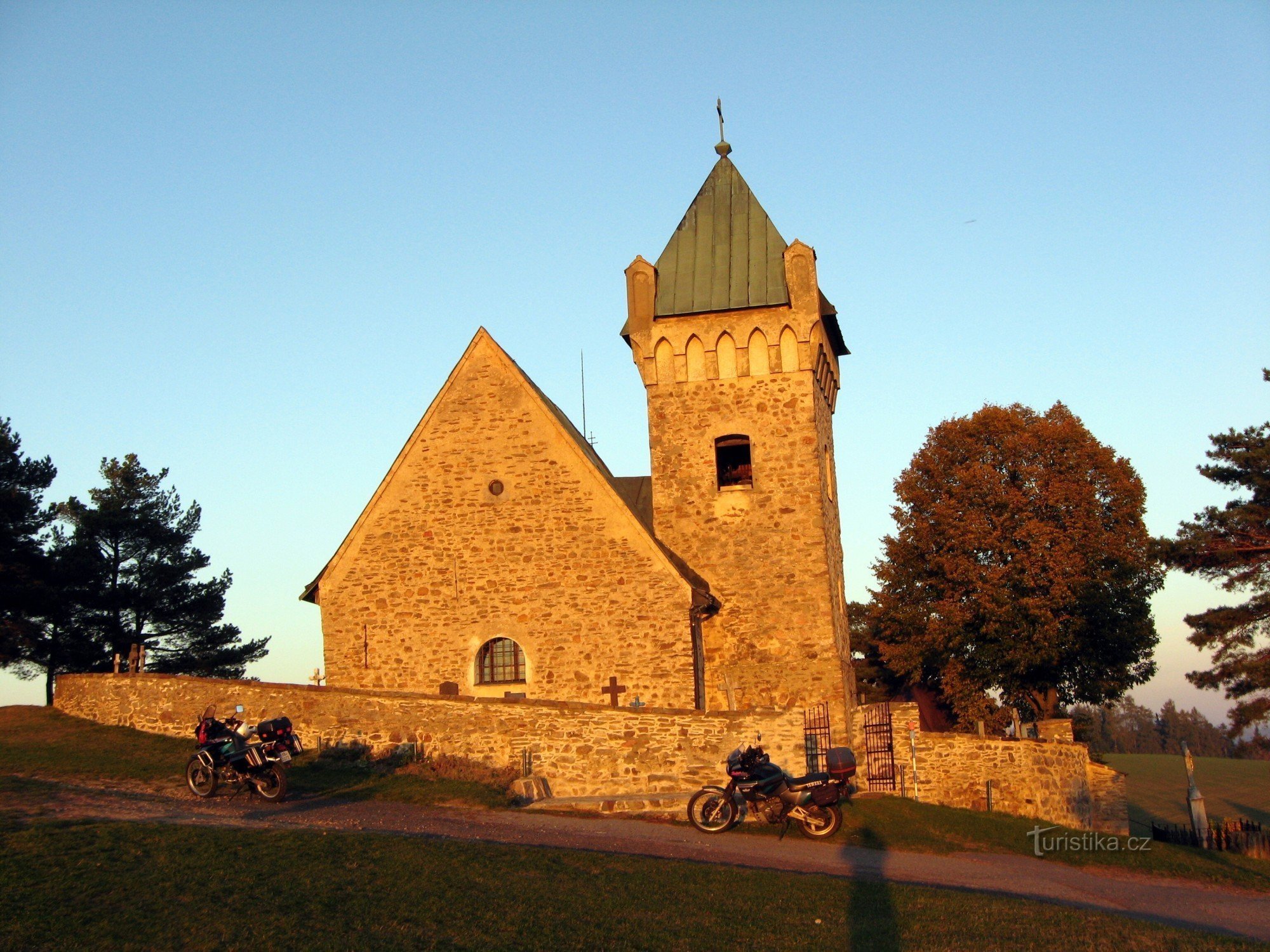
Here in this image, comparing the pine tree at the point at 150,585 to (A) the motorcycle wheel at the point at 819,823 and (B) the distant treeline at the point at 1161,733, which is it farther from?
(B) the distant treeline at the point at 1161,733

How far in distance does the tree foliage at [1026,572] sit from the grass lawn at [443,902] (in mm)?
22756

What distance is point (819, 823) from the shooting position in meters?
16.7

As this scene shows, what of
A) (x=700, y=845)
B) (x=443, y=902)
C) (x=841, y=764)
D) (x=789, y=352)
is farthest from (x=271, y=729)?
(x=789, y=352)

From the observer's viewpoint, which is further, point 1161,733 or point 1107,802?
point 1161,733

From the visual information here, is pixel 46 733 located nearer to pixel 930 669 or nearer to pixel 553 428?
pixel 553 428

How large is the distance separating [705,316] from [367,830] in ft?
50.2

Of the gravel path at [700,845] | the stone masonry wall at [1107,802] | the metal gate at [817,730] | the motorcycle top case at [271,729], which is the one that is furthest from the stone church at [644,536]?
the motorcycle top case at [271,729]

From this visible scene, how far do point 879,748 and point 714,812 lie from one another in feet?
30.6

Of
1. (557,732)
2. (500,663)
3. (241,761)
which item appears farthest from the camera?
(500,663)

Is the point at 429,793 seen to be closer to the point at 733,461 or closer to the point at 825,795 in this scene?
the point at 825,795

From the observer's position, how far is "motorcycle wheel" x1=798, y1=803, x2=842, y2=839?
54.6 feet

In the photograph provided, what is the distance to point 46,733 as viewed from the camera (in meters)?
20.6

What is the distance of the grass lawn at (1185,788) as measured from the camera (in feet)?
132

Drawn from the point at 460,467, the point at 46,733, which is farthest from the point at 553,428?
the point at 46,733
